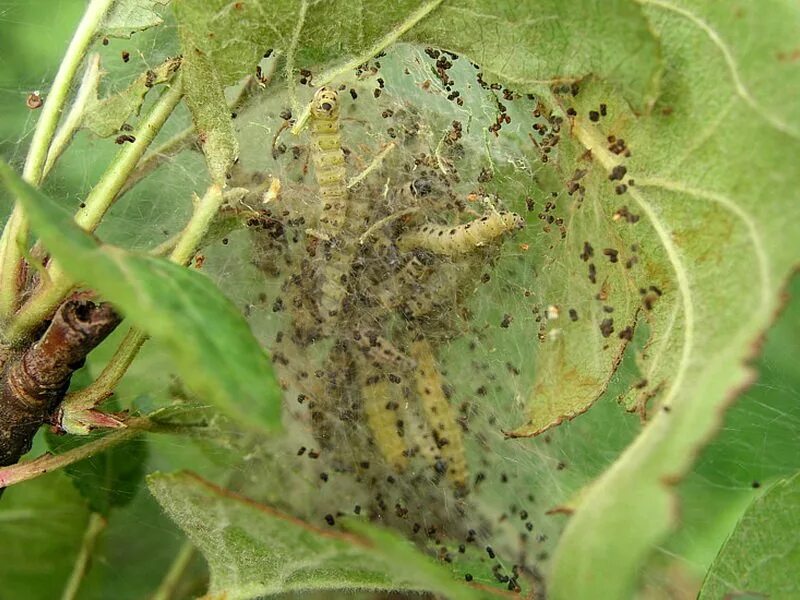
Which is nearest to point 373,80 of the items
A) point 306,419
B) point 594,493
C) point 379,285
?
point 379,285

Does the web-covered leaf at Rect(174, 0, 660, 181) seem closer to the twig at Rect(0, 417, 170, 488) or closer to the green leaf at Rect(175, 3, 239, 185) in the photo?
the green leaf at Rect(175, 3, 239, 185)

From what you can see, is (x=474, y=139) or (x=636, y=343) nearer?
(x=636, y=343)

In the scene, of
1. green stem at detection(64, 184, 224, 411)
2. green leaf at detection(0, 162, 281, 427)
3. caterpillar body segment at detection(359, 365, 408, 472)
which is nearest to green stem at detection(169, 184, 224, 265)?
green stem at detection(64, 184, 224, 411)

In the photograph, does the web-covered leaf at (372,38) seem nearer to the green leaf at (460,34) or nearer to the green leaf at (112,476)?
the green leaf at (460,34)

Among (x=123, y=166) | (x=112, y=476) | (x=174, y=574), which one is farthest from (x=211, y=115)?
(x=174, y=574)

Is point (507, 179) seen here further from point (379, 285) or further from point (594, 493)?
point (594, 493)

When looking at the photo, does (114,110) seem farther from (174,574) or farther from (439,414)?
(174,574)

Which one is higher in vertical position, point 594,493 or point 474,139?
point 474,139

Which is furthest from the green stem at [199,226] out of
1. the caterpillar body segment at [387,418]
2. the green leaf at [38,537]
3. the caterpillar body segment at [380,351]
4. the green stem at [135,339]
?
the green leaf at [38,537]
